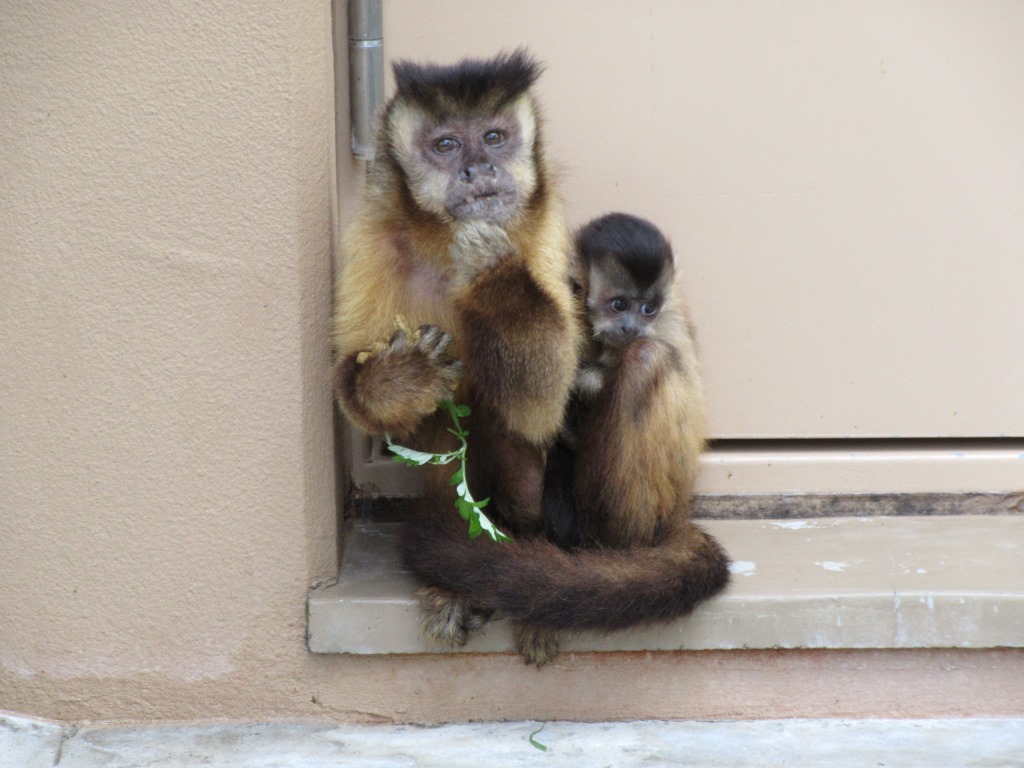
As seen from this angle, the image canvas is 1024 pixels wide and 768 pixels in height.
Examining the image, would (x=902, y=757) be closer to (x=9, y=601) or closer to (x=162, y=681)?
(x=162, y=681)

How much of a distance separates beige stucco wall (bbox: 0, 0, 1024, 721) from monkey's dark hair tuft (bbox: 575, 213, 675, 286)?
2.69ft

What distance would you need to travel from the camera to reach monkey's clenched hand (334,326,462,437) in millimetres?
2949

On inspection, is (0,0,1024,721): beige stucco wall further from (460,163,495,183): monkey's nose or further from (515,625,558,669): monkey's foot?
(460,163,495,183): monkey's nose

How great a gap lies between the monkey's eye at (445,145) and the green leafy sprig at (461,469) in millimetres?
715

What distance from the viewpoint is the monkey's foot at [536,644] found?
3.13 m

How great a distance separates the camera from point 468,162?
3.05 metres

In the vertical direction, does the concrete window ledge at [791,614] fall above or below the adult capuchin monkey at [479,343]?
below

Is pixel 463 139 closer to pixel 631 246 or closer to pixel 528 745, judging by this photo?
pixel 631 246

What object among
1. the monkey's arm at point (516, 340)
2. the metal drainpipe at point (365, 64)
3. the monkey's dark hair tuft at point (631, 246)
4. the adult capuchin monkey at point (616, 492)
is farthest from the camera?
the metal drainpipe at point (365, 64)

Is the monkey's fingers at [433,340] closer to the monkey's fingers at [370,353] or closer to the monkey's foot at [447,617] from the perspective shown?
the monkey's fingers at [370,353]

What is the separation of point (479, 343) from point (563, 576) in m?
0.68

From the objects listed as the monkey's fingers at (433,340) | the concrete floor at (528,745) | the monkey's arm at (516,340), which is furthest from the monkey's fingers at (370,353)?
the concrete floor at (528,745)

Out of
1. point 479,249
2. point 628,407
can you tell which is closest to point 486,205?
point 479,249

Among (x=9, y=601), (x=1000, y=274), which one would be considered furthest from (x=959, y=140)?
(x=9, y=601)
